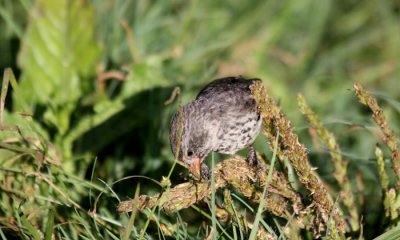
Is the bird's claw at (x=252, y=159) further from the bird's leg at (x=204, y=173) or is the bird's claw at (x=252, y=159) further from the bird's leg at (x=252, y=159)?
the bird's leg at (x=204, y=173)

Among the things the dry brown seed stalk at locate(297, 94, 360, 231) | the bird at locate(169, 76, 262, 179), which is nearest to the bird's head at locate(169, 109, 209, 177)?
the bird at locate(169, 76, 262, 179)

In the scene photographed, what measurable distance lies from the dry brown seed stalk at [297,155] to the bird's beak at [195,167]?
1.37 ft

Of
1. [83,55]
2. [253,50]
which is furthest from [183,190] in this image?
[253,50]

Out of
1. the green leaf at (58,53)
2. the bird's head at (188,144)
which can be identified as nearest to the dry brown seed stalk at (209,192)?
the bird's head at (188,144)

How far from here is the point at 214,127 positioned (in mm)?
3463

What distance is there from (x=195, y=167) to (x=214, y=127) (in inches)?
10.4

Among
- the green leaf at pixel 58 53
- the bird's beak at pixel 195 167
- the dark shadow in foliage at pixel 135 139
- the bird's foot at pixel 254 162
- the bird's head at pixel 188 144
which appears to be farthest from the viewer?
the green leaf at pixel 58 53

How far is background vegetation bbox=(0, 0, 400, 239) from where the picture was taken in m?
3.25

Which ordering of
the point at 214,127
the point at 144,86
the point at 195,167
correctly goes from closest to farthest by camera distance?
the point at 195,167, the point at 214,127, the point at 144,86

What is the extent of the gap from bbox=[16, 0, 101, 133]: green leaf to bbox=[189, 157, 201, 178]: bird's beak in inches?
47.5

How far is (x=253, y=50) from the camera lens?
19.3 feet

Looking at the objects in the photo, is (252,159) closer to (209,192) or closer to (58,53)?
(209,192)

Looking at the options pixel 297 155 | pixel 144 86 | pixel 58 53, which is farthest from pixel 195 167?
pixel 58 53

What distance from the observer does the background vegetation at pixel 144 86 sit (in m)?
3.25
